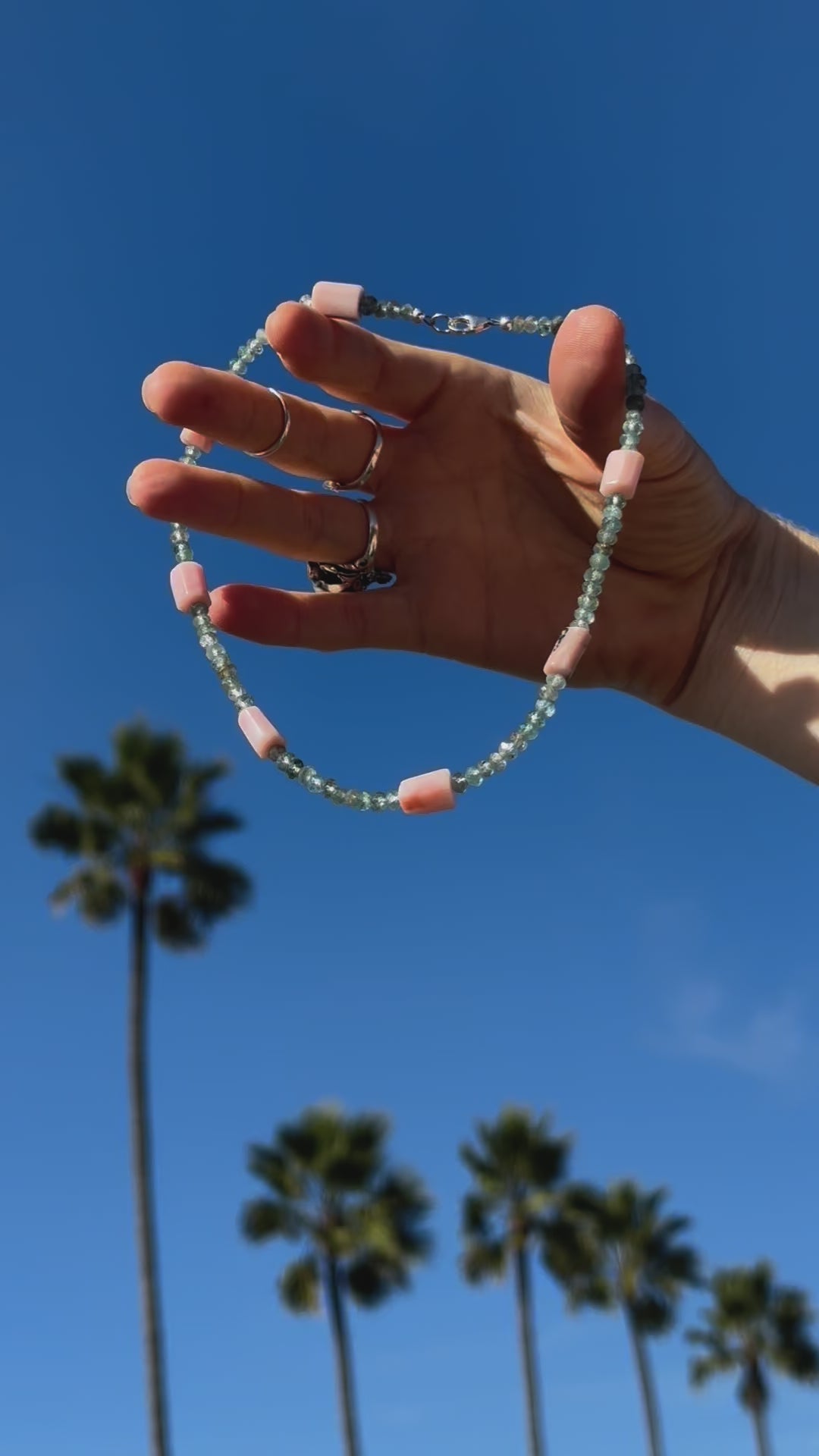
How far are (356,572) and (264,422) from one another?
0.51 meters

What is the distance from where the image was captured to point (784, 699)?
3422mm

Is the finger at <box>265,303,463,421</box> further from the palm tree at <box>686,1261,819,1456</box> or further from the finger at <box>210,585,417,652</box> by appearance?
the palm tree at <box>686,1261,819,1456</box>

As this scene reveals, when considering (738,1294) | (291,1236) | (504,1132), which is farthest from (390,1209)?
(738,1294)

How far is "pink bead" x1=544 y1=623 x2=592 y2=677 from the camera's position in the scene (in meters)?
3.46

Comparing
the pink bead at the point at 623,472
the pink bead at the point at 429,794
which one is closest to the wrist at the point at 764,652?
the pink bead at the point at 623,472

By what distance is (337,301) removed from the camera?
11.4 ft

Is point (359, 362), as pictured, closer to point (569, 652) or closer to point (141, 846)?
point (569, 652)

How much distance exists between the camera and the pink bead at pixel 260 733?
373 centimetres

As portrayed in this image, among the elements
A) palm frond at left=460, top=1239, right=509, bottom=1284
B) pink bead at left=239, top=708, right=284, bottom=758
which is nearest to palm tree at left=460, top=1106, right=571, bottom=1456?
palm frond at left=460, top=1239, right=509, bottom=1284

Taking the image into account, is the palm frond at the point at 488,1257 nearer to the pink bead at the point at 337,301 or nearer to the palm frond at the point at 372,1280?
the palm frond at the point at 372,1280

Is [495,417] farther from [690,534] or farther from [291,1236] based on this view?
[291,1236]

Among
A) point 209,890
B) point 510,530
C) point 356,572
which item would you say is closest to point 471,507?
point 510,530

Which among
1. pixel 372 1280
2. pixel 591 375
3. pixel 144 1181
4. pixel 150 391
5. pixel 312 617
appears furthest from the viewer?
pixel 372 1280

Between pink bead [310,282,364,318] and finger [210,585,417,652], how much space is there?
70cm
